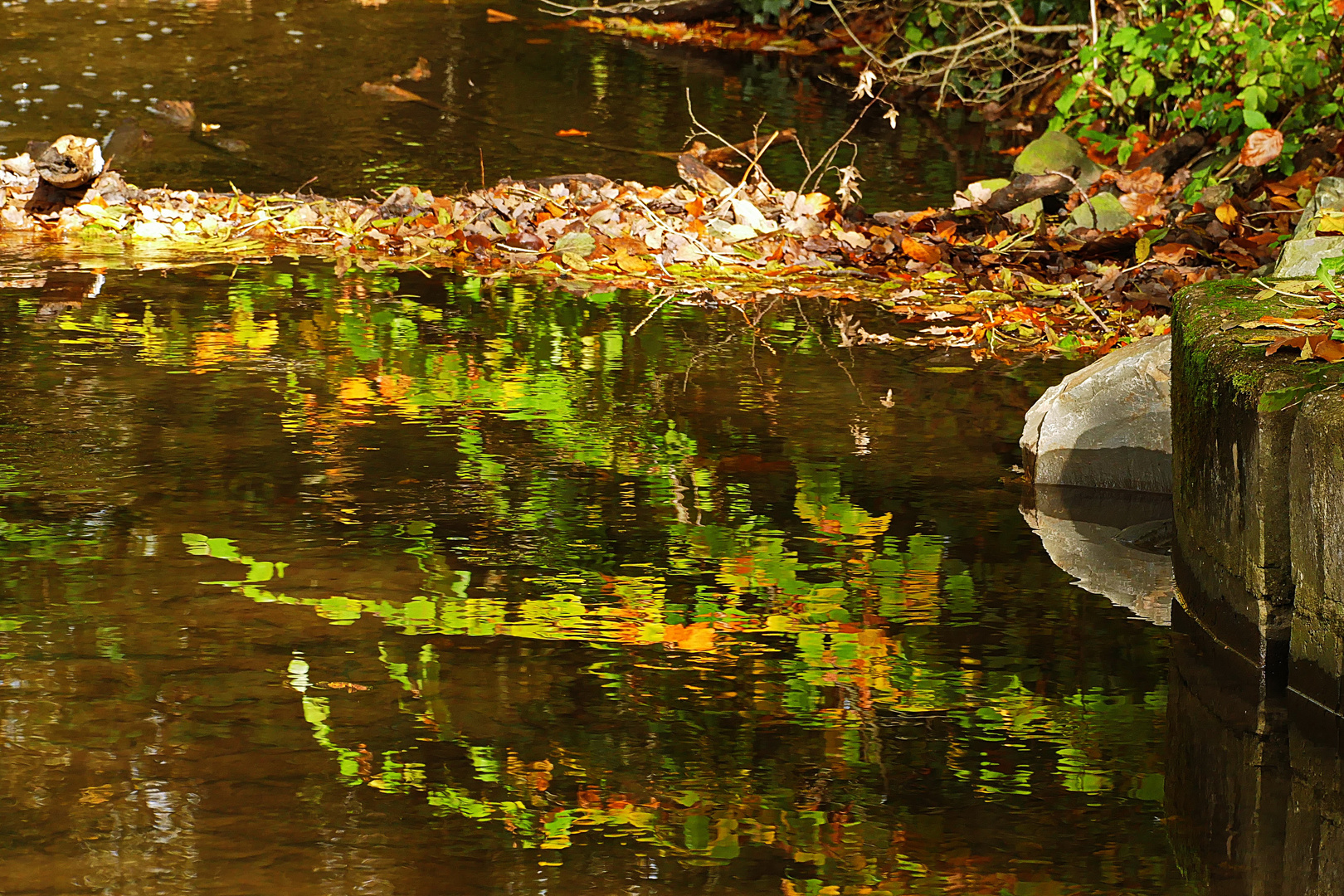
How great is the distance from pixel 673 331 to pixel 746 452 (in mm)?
1719

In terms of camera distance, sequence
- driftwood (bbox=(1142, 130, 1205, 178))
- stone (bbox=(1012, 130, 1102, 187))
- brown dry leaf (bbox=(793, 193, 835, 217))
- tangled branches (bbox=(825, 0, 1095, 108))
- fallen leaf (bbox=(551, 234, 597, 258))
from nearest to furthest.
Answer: fallen leaf (bbox=(551, 234, 597, 258))
brown dry leaf (bbox=(793, 193, 835, 217))
stone (bbox=(1012, 130, 1102, 187))
driftwood (bbox=(1142, 130, 1205, 178))
tangled branches (bbox=(825, 0, 1095, 108))

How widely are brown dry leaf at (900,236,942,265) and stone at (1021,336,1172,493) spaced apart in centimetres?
302

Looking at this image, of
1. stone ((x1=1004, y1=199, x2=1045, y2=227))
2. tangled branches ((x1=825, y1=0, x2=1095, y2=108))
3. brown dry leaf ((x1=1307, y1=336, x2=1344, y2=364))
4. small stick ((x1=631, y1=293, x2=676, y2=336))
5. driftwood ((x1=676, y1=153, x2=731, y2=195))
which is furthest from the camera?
tangled branches ((x1=825, y1=0, x2=1095, y2=108))

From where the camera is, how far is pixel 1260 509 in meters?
3.74

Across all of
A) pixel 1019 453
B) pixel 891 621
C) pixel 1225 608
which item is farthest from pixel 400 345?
pixel 1225 608

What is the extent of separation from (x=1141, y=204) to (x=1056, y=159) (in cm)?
65

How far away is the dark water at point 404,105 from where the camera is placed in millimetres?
10836

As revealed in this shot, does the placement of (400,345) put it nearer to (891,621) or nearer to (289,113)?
(891,621)

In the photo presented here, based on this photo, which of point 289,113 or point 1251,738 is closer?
point 1251,738

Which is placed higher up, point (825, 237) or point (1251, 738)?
point (825, 237)

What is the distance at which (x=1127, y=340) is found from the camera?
272 inches

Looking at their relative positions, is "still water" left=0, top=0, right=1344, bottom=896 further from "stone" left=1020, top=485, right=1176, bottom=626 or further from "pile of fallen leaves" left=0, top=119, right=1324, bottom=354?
"pile of fallen leaves" left=0, top=119, right=1324, bottom=354

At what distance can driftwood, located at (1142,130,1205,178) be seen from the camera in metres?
10.5

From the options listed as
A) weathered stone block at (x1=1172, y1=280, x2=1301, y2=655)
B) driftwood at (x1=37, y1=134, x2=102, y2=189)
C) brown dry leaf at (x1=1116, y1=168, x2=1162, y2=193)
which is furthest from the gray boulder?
driftwood at (x1=37, y1=134, x2=102, y2=189)
